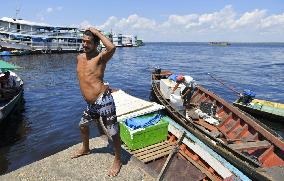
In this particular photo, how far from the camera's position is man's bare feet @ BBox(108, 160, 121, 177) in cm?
598

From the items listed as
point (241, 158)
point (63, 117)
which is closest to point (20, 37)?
point (63, 117)

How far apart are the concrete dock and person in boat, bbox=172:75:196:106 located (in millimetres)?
7342

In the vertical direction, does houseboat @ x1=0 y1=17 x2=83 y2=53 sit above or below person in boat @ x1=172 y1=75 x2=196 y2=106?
above

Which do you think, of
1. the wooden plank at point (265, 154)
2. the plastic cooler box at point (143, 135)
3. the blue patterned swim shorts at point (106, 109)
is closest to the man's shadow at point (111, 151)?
the blue patterned swim shorts at point (106, 109)

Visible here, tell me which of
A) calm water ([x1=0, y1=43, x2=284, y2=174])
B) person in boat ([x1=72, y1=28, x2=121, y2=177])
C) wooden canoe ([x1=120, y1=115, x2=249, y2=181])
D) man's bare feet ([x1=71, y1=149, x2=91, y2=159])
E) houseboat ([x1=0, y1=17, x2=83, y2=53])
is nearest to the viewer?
person in boat ([x1=72, y1=28, x2=121, y2=177])

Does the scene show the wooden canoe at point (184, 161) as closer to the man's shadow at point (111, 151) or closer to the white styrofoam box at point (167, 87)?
the man's shadow at point (111, 151)

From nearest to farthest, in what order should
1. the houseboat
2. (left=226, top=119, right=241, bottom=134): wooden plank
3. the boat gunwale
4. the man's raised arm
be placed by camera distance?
the man's raised arm
the boat gunwale
(left=226, top=119, right=241, bottom=134): wooden plank
the houseboat

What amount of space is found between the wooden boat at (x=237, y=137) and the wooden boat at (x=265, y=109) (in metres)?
3.50

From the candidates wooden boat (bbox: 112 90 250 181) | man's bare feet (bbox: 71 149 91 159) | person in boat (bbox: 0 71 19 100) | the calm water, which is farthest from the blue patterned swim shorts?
person in boat (bbox: 0 71 19 100)

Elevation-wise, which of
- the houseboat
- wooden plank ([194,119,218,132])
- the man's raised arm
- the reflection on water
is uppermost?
the houseboat

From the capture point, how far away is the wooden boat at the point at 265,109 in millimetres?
17156

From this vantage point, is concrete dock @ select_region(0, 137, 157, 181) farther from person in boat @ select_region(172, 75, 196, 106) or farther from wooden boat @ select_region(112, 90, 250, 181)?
person in boat @ select_region(172, 75, 196, 106)

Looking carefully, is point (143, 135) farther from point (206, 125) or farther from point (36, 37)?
point (36, 37)

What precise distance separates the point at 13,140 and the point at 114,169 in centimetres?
1028
